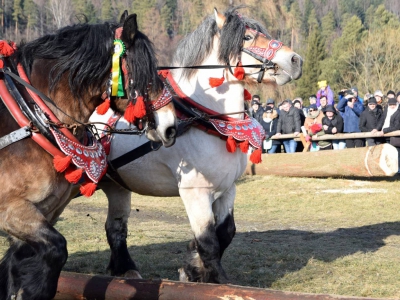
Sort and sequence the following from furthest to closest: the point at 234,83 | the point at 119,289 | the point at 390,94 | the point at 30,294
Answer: the point at 390,94
the point at 234,83
the point at 119,289
the point at 30,294

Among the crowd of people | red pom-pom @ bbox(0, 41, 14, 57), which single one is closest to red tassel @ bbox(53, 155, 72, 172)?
red pom-pom @ bbox(0, 41, 14, 57)

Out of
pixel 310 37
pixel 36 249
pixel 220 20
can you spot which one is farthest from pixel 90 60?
pixel 310 37

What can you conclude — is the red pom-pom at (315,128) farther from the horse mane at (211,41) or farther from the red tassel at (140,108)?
the red tassel at (140,108)

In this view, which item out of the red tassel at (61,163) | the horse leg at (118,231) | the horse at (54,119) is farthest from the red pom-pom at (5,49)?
the horse leg at (118,231)

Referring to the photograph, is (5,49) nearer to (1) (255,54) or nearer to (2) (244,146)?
(2) (244,146)

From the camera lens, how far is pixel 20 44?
4.86m

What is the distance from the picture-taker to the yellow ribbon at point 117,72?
14.6 feet

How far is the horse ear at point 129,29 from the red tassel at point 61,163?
89cm

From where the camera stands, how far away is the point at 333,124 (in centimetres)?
1542

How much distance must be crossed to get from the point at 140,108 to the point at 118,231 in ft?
8.05

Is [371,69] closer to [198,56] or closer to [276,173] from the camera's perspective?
[276,173]

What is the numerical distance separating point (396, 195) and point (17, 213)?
376 inches

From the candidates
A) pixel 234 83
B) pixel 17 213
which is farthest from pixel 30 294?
pixel 234 83

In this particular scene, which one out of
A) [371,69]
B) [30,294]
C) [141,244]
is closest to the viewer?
[30,294]
